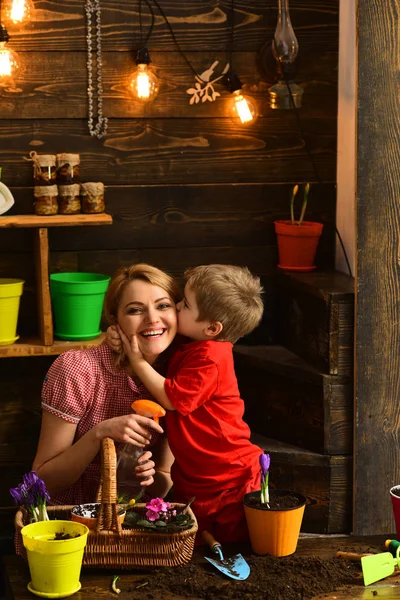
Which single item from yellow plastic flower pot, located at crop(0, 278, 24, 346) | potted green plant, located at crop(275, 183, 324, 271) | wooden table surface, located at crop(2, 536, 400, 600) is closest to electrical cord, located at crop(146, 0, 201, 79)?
potted green plant, located at crop(275, 183, 324, 271)

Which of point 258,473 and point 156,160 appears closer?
point 258,473

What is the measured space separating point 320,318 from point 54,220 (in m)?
0.96

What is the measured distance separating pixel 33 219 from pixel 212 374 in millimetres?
1088

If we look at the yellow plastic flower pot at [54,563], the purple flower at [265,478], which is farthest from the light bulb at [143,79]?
the yellow plastic flower pot at [54,563]

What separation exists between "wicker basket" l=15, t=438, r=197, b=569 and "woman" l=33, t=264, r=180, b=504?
1.02ft

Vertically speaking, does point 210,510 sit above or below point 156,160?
below

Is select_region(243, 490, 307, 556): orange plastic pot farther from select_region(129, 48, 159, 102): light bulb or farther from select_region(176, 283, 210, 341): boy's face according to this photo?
select_region(129, 48, 159, 102): light bulb

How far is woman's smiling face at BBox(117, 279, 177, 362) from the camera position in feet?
7.74

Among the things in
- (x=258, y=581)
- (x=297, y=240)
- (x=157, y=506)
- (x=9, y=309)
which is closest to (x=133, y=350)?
(x=157, y=506)

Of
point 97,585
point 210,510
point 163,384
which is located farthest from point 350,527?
point 97,585

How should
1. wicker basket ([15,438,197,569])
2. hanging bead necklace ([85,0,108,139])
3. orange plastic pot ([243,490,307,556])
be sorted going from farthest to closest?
hanging bead necklace ([85,0,108,139]), orange plastic pot ([243,490,307,556]), wicker basket ([15,438,197,569])

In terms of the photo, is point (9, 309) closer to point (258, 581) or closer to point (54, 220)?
point (54, 220)

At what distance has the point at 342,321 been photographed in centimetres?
299

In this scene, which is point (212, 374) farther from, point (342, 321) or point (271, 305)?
point (271, 305)
